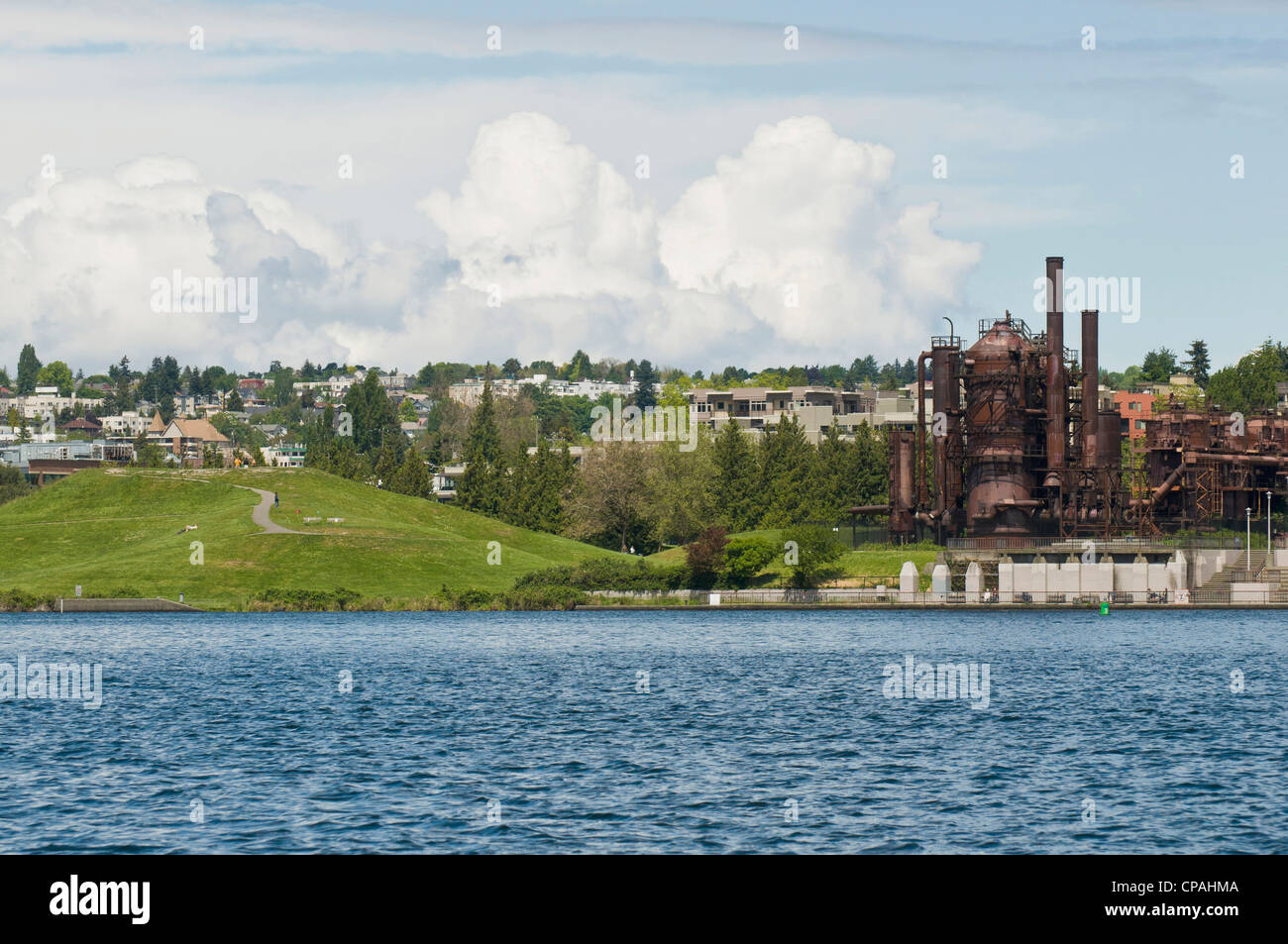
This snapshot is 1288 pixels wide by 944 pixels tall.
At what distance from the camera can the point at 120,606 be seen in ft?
516

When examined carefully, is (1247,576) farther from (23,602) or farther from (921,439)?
(23,602)

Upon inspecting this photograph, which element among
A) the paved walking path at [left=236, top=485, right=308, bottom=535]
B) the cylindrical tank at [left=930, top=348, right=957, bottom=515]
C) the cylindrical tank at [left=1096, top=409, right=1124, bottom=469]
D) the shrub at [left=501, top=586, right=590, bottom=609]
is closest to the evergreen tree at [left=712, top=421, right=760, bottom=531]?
the shrub at [left=501, top=586, right=590, bottom=609]

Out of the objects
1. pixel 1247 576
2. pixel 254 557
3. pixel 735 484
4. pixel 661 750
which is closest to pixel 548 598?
pixel 735 484

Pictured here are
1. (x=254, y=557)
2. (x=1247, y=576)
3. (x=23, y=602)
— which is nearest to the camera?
(x=1247, y=576)

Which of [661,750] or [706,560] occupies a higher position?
[661,750]

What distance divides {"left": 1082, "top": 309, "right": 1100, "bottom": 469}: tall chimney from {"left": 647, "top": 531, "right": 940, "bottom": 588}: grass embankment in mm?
18366

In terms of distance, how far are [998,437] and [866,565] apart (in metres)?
20.2

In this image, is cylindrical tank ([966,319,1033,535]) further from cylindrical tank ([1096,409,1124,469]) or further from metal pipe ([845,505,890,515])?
metal pipe ([845,505,890,515])

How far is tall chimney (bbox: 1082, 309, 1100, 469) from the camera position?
6004 inches

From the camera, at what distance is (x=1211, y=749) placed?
2178 inches
